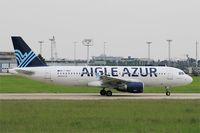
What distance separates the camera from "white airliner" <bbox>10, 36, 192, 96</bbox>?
39062 mm

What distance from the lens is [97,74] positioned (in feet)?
131

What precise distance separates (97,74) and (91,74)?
1.65 ft

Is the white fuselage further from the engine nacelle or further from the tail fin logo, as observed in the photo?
the engine nacelle
